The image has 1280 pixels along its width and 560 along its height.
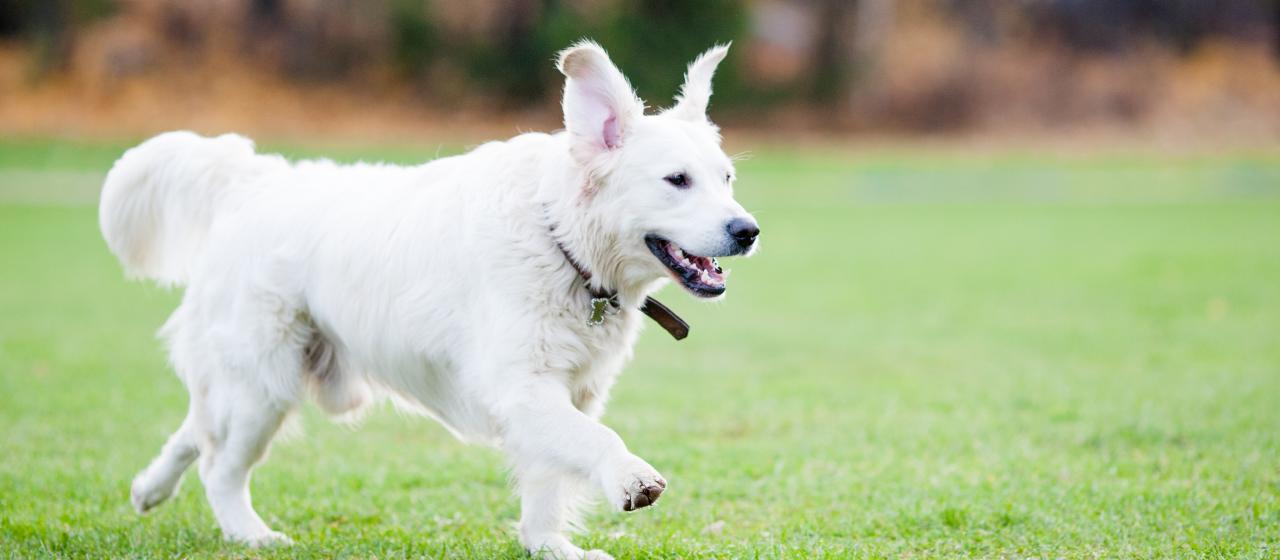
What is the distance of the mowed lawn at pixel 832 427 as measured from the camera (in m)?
6.30

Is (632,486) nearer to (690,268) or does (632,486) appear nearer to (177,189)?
(690,268)

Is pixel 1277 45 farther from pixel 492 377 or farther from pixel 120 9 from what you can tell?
pixel 492 377

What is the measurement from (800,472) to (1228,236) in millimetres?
17592

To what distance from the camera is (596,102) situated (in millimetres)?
5578

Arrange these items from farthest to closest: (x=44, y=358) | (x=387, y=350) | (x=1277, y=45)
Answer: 1. (x=1277, y=45)
2. (x=44, y=358)
3. (x=387, y=350)

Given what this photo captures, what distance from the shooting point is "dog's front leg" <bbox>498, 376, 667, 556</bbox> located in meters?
5.00

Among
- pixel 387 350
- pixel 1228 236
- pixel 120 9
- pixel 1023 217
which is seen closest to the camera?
pixel 387 350

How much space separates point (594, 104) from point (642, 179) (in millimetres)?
381

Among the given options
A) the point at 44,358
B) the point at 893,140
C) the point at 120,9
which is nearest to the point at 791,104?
the point at 893,140

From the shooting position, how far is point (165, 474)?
6570 millimetres

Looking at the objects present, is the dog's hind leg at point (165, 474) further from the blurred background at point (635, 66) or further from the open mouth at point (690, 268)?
the blurred background at point (635, 66)

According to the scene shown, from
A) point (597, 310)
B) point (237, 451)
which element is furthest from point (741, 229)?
point (237, 451)

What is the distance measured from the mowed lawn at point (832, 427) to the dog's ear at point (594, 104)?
184cm

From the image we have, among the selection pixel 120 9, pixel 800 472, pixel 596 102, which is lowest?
pixel 120 9
